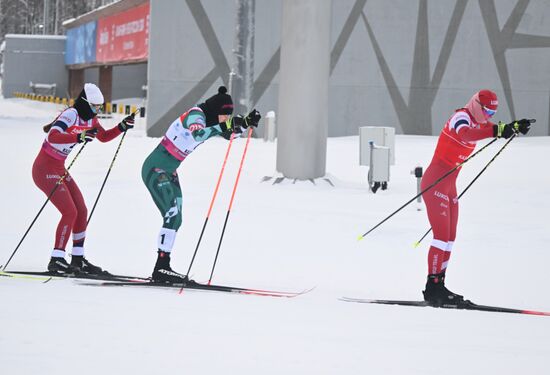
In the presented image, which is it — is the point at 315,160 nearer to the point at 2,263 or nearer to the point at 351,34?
the point at 2,263

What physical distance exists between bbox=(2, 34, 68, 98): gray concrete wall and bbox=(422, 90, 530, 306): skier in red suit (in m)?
46.7

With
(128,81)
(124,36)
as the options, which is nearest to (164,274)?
(124,36)

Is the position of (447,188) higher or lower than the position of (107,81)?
lower

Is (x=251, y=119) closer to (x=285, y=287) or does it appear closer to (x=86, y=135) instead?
(x=86, y=135)

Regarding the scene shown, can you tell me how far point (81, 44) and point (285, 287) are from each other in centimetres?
4047

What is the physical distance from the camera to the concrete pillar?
16875mm

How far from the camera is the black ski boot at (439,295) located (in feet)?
24.8

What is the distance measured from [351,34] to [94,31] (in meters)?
18.8

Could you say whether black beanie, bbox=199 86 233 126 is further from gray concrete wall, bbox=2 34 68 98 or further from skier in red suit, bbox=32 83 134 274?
gray concrete wall, bbox=2 34 68 98

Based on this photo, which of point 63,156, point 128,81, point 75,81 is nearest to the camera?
point 63,156

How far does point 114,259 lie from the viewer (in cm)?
941

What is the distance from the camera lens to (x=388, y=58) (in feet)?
91.9

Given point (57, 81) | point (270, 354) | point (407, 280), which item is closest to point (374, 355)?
point (270, 354)

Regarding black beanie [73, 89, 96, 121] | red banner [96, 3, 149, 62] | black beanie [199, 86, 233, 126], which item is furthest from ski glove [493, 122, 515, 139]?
red banner [96, 3, 149, 62]
